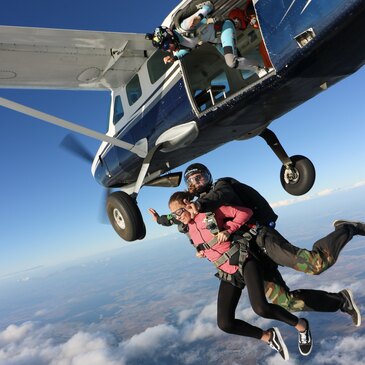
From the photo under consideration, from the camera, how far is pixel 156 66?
5910 mm

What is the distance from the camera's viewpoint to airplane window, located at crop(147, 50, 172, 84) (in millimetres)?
5784

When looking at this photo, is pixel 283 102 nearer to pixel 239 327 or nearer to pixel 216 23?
pixel 216 23

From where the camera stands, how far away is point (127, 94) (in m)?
6.71

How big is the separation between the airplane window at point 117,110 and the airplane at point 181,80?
2 cm

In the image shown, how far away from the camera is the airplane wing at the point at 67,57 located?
202 inches

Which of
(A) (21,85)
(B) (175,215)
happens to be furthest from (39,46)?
(B) (175,215)

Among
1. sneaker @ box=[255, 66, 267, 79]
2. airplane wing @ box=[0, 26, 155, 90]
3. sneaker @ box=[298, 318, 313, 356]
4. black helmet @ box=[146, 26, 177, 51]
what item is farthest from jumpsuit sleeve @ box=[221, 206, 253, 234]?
airplane wing @ box=[0, 26, 155, 90]

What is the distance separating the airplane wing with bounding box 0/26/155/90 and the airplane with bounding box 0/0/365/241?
0.02m

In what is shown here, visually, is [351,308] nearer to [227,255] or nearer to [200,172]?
[227,255]

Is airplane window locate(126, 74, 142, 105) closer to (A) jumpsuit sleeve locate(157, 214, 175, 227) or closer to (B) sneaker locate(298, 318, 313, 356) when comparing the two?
(A) jumpsuit sleeve locate(157, 214, 175, 227)

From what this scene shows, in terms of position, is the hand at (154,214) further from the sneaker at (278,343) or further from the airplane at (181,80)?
the sneaker at (278,343)

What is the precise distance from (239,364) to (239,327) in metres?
210

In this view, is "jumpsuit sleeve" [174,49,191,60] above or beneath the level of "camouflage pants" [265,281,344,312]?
above

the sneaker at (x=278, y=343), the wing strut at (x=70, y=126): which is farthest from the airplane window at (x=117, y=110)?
the sneaker at (x=278, y=343)
